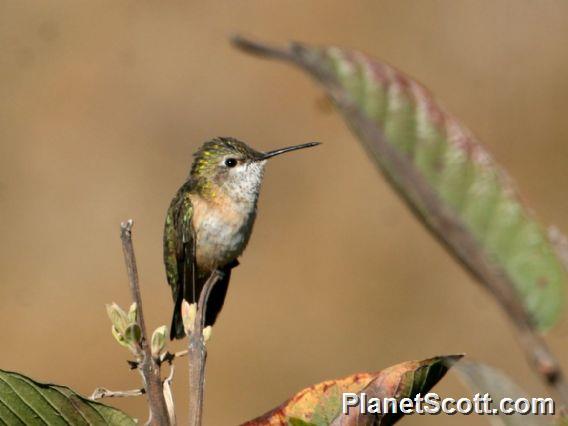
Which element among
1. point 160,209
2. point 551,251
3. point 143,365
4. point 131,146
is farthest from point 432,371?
point 131,146

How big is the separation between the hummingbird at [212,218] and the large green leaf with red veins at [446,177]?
2.71 meters

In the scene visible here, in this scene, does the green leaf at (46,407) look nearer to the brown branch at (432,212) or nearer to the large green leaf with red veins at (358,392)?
the large green leaf with red veins at (358,392)

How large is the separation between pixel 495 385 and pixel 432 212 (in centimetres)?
20

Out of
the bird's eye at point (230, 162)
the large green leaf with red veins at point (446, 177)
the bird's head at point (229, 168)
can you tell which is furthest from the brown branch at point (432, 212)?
the bird's eye at point (230, 162)

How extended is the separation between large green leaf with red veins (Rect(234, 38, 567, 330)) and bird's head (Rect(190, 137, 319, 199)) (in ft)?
10.2

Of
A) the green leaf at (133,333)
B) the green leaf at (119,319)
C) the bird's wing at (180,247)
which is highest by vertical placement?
the bird's wing at (180,247)

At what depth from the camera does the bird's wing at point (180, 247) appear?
148 inches

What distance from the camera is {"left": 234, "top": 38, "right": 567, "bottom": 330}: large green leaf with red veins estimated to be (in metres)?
0.65

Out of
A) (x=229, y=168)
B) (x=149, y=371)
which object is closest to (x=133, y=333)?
(x=149, y=371)

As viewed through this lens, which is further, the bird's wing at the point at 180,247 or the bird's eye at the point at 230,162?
the bird's eye at the point at 230,162

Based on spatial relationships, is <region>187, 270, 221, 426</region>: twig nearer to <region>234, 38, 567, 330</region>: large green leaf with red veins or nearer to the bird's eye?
<region>234, 38, 567, 330</region>: large green leaf with red veins

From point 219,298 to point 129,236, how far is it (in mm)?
2128

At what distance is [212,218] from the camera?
12.6 feet

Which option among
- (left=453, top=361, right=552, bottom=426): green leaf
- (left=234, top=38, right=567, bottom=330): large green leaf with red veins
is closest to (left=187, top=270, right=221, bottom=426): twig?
(left=453, top=361, right=552, bottom=426): green leaf
